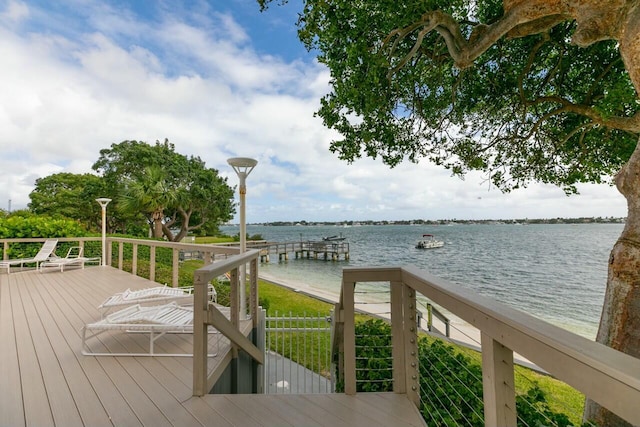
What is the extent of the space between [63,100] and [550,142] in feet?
38.2

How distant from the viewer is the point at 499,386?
1.11 metres

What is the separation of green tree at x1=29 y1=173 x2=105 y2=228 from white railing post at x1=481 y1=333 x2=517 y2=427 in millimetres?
25245

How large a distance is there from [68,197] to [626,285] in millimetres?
30860

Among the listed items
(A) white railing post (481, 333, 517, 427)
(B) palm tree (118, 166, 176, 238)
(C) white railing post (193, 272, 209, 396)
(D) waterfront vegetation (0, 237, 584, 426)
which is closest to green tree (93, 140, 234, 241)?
(B) palm tree (118, 166, 176, 238)

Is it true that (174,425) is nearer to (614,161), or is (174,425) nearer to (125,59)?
(614,161)

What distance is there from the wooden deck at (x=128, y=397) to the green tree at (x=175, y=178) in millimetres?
16310

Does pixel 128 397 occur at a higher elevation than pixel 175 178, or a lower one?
lower

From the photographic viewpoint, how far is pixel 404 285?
2.08 meters

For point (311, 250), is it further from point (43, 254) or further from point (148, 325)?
point (148, 325)

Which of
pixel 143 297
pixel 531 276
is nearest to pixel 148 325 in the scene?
pixel 143 297

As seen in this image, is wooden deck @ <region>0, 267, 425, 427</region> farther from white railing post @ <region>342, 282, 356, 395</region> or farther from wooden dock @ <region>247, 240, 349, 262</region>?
wooden dock @ <region>247, 240, 349, 262</region>

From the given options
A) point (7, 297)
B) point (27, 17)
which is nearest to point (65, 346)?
point (7, 297)

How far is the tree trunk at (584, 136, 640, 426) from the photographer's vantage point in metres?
2.66

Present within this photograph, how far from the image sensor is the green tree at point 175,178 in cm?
2056
